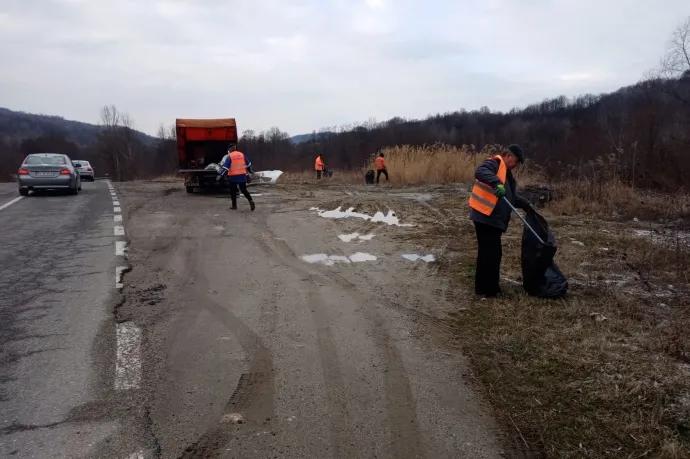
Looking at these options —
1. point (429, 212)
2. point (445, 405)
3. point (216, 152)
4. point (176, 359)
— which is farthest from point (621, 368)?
point (216, 152)

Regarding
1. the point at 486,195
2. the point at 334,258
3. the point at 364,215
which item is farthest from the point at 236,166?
the point at 486,195

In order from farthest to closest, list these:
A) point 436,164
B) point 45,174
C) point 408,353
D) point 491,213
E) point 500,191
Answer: point 436,164 → point 45,174 → point 491,213 → point 500,191 → point 408,353

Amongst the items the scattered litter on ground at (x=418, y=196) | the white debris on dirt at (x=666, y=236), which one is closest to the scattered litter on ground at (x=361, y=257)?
the white debris on dirt at (x=666, y=236)

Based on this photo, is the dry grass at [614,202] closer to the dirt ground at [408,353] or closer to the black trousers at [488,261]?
the dirt ground at [408,353]

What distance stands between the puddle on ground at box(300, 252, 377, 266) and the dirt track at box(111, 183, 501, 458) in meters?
0.14

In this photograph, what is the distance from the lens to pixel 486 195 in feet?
18.7

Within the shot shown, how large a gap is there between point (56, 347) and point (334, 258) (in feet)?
13.5

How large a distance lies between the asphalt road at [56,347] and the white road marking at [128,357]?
0.26ft

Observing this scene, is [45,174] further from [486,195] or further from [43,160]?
[486,195]

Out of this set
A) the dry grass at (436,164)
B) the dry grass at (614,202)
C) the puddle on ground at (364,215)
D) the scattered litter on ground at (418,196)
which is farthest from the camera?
the dry grass at (436,164)

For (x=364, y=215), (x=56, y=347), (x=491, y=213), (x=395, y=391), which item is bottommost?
(x=395, y=391)

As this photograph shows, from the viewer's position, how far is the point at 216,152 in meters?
19.6

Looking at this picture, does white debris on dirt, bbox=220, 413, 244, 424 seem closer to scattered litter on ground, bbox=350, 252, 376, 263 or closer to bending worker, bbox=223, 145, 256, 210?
scattered litter on ground, bbox=350, 252, 376, 263

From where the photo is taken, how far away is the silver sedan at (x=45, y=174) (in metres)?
16.7
